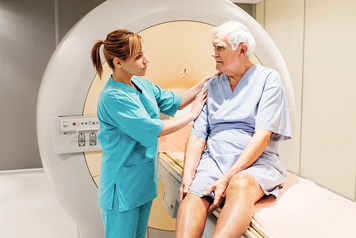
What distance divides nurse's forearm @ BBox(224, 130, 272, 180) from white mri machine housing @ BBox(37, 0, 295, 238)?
0.86 m

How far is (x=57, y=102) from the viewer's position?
5.54 ft

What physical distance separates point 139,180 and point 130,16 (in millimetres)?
980

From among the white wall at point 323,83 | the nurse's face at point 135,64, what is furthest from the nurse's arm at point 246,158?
the white wall at point 323,83

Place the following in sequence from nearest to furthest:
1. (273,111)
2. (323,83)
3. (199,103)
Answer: (273,111) → (199,103) → (323,83)

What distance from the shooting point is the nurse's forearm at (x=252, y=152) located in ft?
3.86

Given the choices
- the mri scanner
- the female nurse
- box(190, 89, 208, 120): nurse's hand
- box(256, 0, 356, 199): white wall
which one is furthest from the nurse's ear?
box(256, 0, 356, 199): white wall

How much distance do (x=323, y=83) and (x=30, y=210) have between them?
3077 mm

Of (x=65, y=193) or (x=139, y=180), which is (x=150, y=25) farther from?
(x=65, y=193)

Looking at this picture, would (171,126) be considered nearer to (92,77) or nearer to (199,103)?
(199,103)

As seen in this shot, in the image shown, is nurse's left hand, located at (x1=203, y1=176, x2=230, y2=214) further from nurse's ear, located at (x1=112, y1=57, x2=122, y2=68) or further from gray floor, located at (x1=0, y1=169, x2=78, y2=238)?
gray floor, located at (x1=0, y1=169, x2=78, y2=238)

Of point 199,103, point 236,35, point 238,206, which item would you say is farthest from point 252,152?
point 236,35

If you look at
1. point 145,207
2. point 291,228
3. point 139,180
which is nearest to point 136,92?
point 139,180

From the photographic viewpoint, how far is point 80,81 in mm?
1711

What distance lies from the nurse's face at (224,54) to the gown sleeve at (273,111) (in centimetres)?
18
